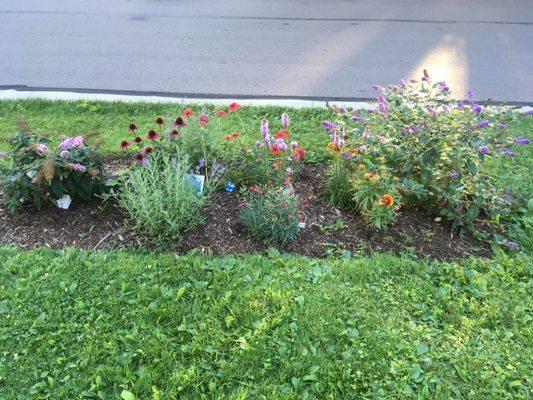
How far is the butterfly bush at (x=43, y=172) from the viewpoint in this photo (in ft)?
10.9

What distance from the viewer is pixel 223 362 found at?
8.08 feet

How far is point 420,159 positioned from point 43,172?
2614 mm

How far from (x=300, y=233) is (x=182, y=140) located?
1.20 meters

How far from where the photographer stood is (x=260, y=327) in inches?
105

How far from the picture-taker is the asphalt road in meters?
6.26

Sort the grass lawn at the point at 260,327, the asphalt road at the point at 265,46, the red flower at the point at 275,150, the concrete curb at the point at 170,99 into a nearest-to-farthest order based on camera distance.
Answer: the grass lawn at the point at 260,327 < the red flower at the point at 275,150 < the concrete curb at the point at 170,99 < the asphalt road at the point at 265,46

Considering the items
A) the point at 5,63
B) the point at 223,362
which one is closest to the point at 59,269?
the point at 223,362

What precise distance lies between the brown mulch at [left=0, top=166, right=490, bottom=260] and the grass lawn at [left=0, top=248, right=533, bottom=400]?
154 millimetres

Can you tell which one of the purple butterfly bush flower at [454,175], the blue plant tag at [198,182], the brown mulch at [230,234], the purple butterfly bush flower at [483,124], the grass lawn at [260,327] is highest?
the purple butterfly bush flower at [483,124]

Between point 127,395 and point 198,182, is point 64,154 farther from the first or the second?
point 127,395

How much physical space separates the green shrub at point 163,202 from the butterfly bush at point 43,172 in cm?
28

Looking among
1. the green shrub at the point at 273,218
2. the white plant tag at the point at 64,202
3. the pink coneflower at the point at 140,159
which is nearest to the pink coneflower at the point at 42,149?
the white plant tag at the point at 64,202

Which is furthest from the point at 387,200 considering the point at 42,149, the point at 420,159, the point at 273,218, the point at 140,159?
the point at 42,149

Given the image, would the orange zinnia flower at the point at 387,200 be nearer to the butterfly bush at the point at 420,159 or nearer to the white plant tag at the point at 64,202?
the butterfly bush at the point at 420,159
